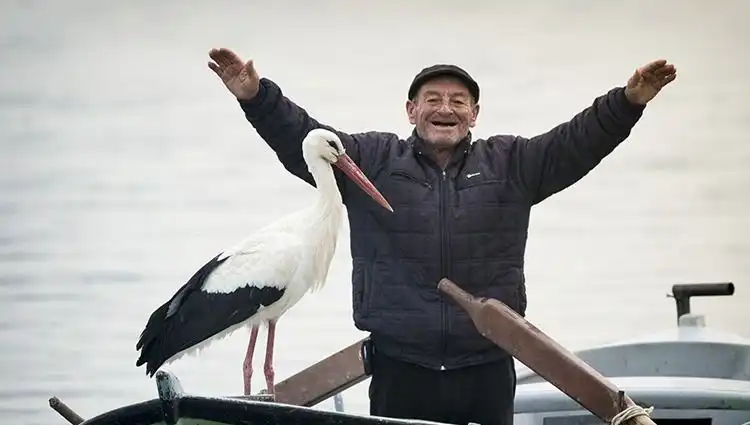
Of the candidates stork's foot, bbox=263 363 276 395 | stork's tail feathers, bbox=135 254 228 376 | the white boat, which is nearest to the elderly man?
stork's foot, bbox=263 363 276 395

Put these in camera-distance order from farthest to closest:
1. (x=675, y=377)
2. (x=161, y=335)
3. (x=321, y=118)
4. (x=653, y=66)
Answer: (x=321, y=118)
(x=675, y=377)
(x=161, y=335)
(x=653, y=66)

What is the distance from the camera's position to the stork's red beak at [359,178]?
10.5ft

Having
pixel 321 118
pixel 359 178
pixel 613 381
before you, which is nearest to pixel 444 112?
pixel 359 178

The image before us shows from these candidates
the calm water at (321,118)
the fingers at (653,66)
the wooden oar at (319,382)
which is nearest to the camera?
the fingers at (653,66)

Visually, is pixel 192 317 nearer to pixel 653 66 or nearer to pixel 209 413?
pixel 209 413

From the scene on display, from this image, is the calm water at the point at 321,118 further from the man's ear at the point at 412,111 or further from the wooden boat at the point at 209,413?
the wooden boat at the point at 209,413

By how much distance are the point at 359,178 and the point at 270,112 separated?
0.25m

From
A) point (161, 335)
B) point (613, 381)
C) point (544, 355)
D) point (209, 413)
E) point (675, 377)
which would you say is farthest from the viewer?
point (675, 377)

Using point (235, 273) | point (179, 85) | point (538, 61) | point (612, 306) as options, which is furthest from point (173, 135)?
point (235, 273)

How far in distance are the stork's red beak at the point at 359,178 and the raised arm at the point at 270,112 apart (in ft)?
0.26

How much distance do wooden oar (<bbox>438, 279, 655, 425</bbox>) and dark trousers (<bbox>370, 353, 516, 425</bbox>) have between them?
8.7 inches

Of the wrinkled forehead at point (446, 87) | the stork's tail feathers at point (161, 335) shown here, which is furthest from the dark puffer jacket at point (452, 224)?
the stork's tail feathers at point (161, 335)

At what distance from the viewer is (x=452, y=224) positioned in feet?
10.4

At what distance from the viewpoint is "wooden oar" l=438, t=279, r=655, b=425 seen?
2.86 metres
